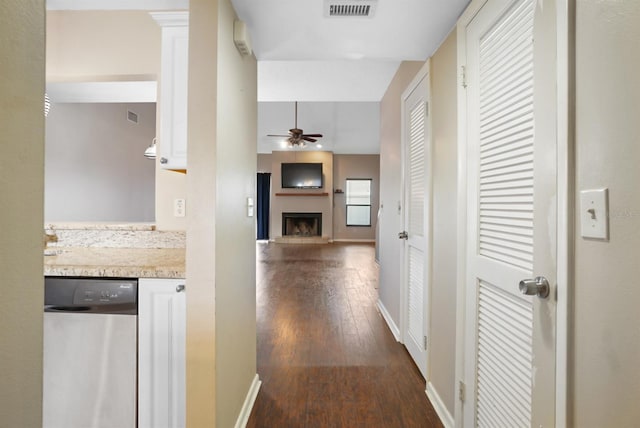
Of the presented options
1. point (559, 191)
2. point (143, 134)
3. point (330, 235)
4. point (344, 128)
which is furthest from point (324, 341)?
point (330, 235)

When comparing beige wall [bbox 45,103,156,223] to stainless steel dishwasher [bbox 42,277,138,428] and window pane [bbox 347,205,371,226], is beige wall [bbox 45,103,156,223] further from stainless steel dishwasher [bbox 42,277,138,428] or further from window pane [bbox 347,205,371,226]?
window pane [bbox 347,205,371,226]

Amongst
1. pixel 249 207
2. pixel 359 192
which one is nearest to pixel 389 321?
pixel 249 207

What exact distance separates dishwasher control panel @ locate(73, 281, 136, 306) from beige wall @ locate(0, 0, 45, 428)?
0.96m

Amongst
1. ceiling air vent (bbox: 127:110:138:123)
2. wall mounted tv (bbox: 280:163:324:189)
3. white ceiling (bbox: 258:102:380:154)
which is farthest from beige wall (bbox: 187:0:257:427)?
wall mounted tv (bbox: 280:163:324:189)

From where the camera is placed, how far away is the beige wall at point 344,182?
32.2ft

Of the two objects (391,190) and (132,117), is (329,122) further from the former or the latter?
(391,190)

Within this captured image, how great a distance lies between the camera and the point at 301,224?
9.84 m

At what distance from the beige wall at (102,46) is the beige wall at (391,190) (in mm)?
1953

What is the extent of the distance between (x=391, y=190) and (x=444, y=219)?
1.39m

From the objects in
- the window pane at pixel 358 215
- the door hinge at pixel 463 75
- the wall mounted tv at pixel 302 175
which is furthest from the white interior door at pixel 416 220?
the window pane at pixel 358 215

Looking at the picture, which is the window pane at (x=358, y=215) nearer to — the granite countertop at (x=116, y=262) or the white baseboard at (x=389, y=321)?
the white baseboard at (x=389, y=321)

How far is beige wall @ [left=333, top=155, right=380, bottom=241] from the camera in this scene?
9805 millimetres

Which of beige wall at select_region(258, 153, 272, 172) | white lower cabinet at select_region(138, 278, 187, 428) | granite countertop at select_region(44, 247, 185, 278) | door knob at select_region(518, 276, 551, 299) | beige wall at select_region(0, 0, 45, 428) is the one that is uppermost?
beige wall at select_region(258, 153, 272, 172)

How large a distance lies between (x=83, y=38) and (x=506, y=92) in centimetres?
274
